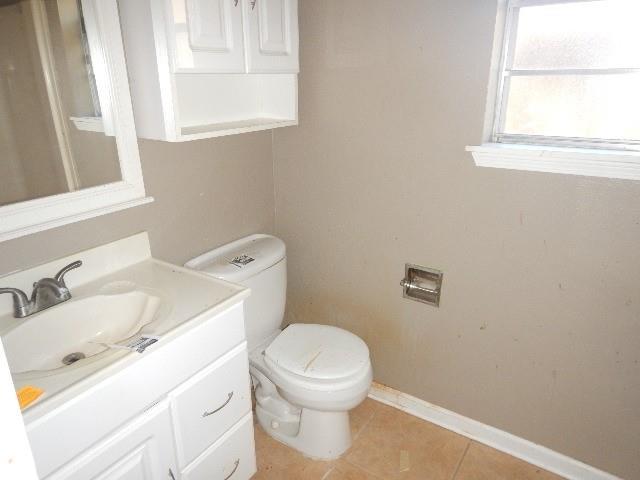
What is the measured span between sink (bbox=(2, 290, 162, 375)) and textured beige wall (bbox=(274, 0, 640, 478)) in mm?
905

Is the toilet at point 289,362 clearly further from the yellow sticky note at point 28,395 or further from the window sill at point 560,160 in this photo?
the window sill at point 560,160

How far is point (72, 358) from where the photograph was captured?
1.21 m

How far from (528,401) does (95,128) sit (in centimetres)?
180

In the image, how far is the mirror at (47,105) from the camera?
110cm

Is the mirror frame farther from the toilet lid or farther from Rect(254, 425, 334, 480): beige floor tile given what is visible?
Rect(254, 425, 334, 480): beige floor tile

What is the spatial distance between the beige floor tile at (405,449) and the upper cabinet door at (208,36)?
1545 mm

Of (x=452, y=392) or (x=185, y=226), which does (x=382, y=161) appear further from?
(x=452, y=392)

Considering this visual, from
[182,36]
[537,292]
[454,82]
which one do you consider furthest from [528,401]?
[182,36]

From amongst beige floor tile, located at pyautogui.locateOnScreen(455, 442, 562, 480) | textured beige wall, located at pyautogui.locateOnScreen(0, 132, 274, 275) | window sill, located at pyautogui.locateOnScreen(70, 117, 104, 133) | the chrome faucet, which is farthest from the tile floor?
window sill, located at pyautogui.locateOnScreen(70, 117, 104, 133)

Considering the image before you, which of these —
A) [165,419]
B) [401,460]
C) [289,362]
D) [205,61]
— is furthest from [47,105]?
[401,460]

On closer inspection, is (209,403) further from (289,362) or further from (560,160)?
(560,160)

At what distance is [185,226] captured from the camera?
5.39 ft

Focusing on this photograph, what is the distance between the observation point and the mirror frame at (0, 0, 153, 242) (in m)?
1.17

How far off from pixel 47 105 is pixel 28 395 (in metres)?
0.76
